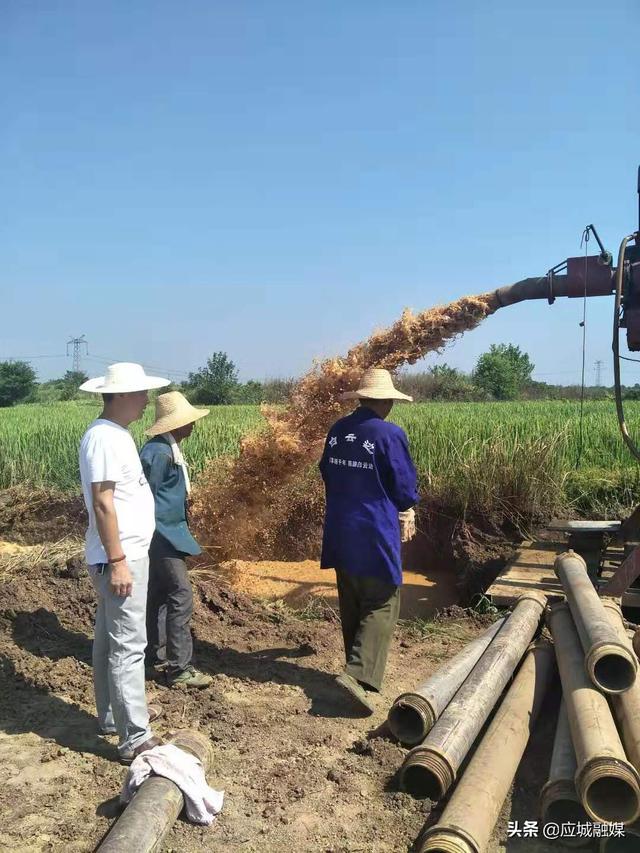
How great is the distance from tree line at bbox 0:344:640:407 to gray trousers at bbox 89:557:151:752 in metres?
19.5

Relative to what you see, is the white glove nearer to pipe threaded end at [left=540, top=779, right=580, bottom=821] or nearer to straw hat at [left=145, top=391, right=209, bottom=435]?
straw hat at [left=145, top=391, right=209, bottom=435]

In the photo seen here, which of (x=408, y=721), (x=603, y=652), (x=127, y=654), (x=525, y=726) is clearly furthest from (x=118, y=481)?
(x=603, y=652)

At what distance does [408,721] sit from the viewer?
3.54 metres

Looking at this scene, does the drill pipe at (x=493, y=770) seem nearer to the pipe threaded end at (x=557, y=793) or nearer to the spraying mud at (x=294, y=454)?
the pipe threaded end at (x=557, y=793)

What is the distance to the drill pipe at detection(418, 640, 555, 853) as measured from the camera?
2.44 m

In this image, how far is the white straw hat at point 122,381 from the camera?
346 centimetres

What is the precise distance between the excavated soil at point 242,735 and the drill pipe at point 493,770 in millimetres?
194

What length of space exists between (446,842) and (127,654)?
1.74 m

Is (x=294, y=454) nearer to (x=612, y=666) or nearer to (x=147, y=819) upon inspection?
(x=612, y=666)

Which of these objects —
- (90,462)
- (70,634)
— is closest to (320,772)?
(90,462)

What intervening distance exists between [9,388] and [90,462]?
54033 millimetres

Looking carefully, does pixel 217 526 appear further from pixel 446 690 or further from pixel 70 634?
pixel 446 690

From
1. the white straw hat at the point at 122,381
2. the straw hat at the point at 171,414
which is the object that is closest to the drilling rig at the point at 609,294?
the straw hat at the point at 171,414

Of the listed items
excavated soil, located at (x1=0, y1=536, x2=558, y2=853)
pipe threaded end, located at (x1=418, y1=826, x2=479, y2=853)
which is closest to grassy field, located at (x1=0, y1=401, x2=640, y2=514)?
excavated soil, located at (x1=0, y1=536, x2=558, y2=853)
